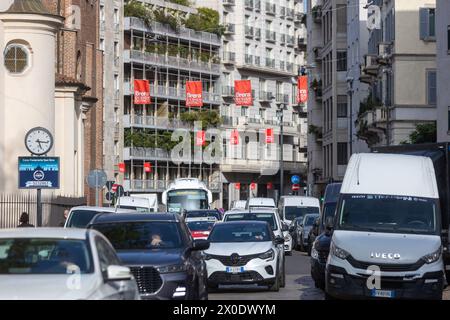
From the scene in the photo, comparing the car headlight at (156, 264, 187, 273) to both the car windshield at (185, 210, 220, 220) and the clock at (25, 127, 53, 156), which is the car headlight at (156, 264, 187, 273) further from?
the car windshield at (185, 210, 220, 220)

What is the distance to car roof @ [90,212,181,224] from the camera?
20.6m

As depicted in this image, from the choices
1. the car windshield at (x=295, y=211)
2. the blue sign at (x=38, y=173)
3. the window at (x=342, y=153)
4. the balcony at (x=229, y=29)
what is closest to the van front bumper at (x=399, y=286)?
the blue sign at (x=38, y=173)

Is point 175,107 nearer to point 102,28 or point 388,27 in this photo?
point 102,28

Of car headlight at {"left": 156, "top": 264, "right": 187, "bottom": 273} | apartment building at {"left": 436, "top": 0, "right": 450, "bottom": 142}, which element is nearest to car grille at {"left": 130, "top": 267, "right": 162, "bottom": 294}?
car headlight at {"left": 156, "top": 264, "right": 187, "bottom": 273}

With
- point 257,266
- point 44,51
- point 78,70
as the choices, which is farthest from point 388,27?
point 257,266

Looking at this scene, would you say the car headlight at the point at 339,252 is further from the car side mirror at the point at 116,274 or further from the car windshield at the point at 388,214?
the car side mirror at the point at 116,274

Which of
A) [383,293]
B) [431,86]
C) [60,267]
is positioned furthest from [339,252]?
[431,86]

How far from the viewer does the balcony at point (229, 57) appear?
112875 millimetres

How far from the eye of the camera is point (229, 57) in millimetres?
113188

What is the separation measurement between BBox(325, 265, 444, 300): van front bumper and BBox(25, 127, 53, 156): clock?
11.1 metres

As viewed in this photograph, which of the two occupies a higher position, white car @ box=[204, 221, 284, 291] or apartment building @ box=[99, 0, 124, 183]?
apartment building @ box=[99, 0, 124, 183]

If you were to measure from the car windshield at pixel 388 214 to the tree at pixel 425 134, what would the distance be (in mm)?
36237

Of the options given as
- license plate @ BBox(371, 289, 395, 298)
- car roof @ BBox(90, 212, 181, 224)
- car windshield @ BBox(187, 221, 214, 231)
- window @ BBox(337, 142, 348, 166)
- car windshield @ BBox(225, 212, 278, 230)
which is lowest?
license plate @ BBox(371, 289, 395, 298)

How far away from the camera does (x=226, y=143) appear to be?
111438 mm
